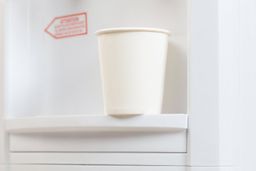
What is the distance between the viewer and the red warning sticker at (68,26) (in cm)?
103

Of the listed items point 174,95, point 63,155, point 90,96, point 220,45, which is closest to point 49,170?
point 63,155

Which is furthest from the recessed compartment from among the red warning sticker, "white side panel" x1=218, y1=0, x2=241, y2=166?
"white side panel" x1=218, y1=0, x2=241, y2=166

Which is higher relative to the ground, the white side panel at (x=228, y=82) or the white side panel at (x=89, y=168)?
the white side panel at (x=228, y=82)

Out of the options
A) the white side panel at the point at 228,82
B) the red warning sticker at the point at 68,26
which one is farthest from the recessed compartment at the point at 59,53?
the white side panel at the point at 228,82

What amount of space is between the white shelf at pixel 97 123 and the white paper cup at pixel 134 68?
18 millimetres

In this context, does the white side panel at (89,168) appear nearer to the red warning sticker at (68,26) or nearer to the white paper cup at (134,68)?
the white paper cup at (134,68)

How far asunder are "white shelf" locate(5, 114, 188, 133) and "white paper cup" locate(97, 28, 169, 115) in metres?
0.02

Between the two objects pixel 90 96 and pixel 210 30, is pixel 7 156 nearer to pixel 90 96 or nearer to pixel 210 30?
pixel 90 96

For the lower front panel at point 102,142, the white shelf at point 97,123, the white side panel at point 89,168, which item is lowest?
the white side panel at point 89,168

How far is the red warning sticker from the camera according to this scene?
103 cm

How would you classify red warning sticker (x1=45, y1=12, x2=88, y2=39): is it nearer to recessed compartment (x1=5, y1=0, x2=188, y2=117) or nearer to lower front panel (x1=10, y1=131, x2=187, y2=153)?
recessed compartment (x1=5, y1=0, x2=188, y2=117)

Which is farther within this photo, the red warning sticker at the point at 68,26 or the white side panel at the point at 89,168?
the red warning sticker at the point at 68,26

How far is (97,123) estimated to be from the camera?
0.92m

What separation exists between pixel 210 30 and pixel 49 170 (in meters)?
0.40
